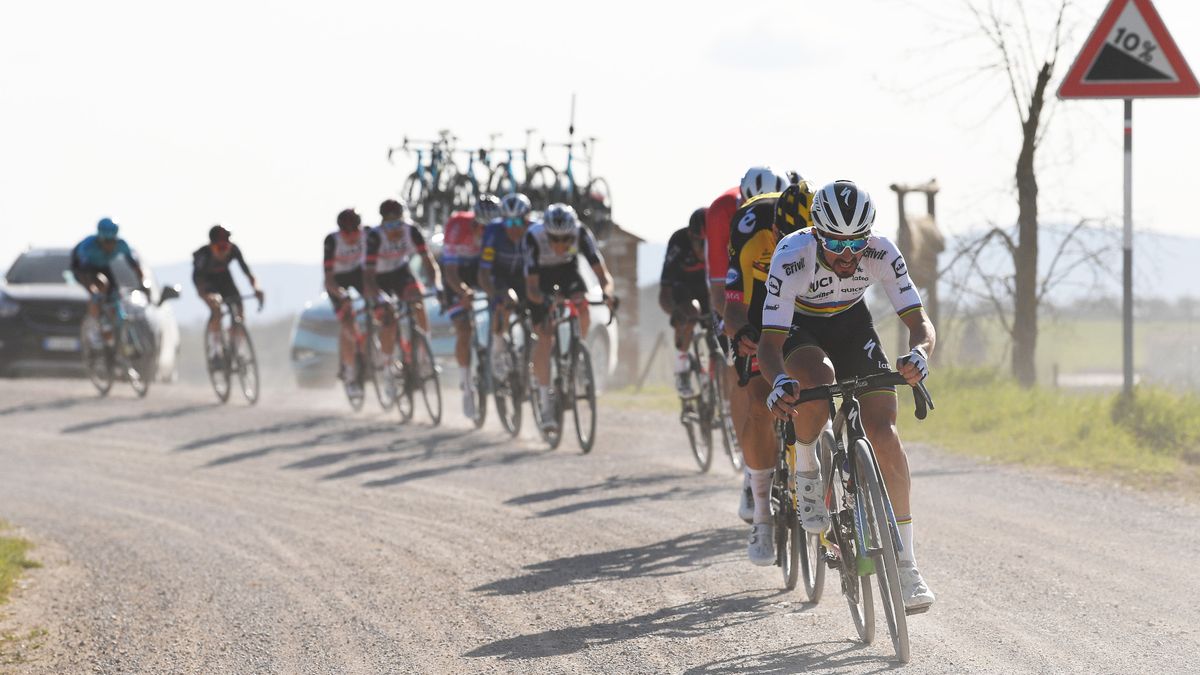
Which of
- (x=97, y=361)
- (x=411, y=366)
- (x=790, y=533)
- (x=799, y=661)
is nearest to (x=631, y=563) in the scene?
(x=790, y=533)

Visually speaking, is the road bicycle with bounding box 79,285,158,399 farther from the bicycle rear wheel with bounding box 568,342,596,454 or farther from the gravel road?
the bicycle rear wheel with bounding box 568,342,596,454

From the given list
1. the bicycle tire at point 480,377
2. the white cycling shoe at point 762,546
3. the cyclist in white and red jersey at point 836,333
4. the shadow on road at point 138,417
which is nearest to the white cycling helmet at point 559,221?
the bicycle tire at point 480,377

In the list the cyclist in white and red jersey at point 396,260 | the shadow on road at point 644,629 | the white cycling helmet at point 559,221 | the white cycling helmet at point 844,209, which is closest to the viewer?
the white cycling helmet at point 844,209

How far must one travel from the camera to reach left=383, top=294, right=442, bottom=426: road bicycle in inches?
672

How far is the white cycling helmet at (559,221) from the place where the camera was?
13031 mm

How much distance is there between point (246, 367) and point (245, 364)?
1.8 inches

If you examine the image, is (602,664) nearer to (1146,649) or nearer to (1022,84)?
(1146,649)

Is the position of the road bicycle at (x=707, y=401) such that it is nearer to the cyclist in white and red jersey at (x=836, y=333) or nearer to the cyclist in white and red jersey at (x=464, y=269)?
the cyclist in white and red jersey at (x=464, y=269)

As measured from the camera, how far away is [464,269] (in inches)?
627

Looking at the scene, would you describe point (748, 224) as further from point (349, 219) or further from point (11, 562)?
point (349, 219)

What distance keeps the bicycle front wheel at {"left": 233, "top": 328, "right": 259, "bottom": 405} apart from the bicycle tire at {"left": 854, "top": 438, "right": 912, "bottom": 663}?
1382 cm

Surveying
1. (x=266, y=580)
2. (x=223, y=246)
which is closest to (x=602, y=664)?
(x=266, y=580)

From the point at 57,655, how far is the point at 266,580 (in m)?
1.61

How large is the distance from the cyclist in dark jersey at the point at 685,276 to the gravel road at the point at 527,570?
1206 mm
